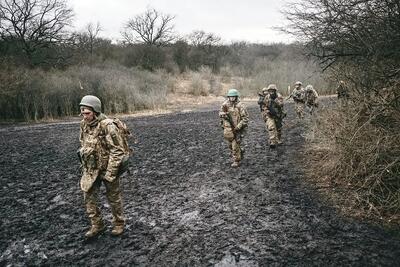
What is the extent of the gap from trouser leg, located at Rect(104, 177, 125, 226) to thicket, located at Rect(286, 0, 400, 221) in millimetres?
3687

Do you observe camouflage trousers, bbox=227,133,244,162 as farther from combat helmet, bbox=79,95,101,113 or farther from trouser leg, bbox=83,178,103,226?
combat helmet, bbox=79,95,101,113

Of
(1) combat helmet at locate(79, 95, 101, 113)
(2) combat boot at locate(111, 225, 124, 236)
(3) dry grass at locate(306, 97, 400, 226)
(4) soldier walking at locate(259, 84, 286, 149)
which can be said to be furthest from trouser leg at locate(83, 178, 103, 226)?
(4) soldier walking at locate(259, 84, 286, 149)

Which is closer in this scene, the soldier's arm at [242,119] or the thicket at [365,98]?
the thicket at [365,98]

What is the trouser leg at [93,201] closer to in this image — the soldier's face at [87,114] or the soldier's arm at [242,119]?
the soldier's face at [87,114]

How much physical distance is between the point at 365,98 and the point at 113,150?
4433mm

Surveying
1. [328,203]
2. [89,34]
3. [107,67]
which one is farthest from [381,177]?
[89,34]

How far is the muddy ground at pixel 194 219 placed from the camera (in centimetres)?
463

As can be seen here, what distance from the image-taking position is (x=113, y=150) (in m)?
4.86

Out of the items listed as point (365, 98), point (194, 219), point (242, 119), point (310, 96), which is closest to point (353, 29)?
point (365, 98)

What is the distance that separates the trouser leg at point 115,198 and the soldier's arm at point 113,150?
19 cm

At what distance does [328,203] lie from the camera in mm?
6211

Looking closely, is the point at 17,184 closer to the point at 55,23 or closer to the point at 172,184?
the point at 172,184

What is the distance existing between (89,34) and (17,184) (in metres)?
42.2

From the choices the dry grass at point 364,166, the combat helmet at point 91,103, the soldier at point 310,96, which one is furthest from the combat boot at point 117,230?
the soldier at point 310,96
